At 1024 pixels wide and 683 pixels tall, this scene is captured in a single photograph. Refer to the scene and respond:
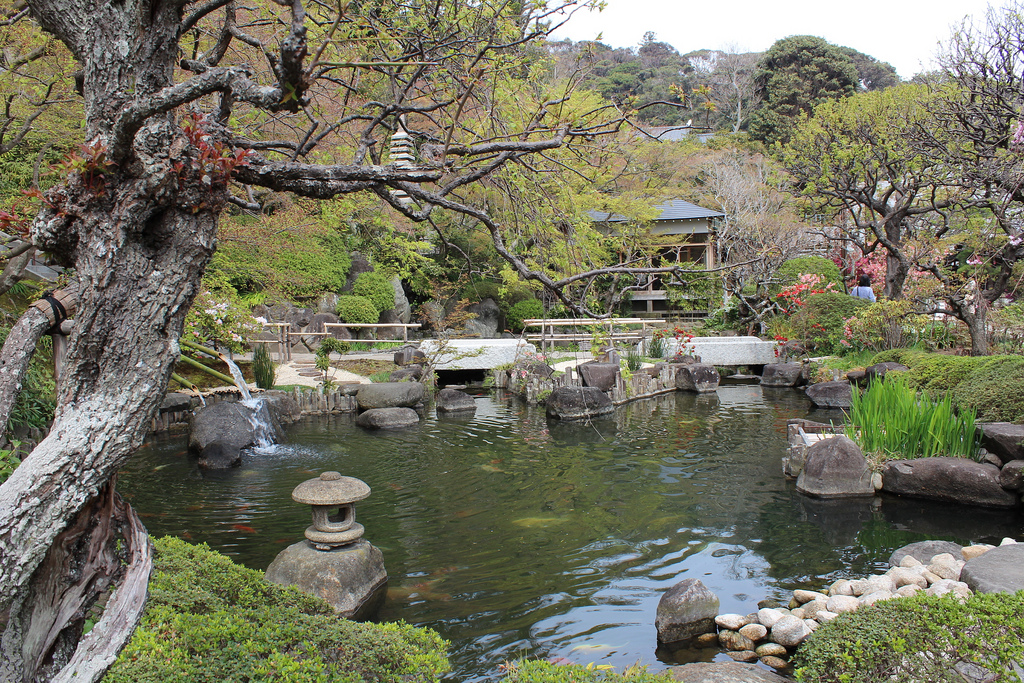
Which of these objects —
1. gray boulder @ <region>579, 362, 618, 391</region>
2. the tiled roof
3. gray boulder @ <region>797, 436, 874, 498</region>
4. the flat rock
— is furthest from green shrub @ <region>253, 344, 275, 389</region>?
the tiled roof

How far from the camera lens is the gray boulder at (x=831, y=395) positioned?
12.9 metres

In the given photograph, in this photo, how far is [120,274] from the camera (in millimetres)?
2146

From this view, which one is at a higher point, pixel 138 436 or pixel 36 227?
pixel 36 227

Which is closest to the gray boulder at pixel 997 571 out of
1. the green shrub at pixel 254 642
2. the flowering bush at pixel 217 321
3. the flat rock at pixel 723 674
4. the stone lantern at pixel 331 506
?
the flat rock at pixel 723 674

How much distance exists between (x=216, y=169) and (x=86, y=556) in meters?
1.40

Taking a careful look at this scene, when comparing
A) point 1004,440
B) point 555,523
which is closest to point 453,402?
point 555,523

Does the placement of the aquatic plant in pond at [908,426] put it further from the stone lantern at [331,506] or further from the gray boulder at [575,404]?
the stone lantern at [331,506]

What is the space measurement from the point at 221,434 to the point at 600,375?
309 inches

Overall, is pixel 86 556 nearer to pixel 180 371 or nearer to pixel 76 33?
pixel 76 33

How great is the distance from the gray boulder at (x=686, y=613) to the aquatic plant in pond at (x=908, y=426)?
4418 millimetres

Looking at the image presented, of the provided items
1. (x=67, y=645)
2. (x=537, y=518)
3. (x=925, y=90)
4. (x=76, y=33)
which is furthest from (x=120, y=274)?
(x=925, y=90)

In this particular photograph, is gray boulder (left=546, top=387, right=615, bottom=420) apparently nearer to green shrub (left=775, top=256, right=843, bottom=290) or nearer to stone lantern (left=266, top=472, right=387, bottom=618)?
stone lantern (left=266, top=472, right=387, bottom=618)

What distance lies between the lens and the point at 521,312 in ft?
81.6

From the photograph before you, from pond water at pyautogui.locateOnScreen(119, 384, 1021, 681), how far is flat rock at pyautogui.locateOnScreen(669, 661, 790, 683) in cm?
60
